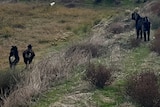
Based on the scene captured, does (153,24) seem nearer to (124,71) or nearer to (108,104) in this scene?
(124,71)

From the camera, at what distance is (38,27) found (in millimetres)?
37656

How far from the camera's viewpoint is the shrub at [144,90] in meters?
13.1

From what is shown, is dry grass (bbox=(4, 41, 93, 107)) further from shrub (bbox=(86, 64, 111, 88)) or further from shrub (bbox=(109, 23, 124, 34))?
shrub (bbox=(109, 23, 124, 34))

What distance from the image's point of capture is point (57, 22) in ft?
136

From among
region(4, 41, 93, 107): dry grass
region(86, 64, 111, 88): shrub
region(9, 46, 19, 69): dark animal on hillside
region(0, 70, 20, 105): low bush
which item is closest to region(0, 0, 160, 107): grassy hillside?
region(4, 41, 93, 107): dry grass

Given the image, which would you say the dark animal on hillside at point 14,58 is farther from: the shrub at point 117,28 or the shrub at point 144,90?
the shrub at point 117,28

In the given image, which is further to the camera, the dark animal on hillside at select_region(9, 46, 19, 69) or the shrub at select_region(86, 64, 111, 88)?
the dark animal on hillside at select_region(9, 46, 19, 69)

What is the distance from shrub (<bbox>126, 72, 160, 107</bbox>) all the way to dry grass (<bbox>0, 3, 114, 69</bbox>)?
32.7 ft

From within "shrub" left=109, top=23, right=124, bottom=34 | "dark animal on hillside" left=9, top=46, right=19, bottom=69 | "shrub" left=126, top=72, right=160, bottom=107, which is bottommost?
"shrub" left=126, top=72, right=160, bottom=107

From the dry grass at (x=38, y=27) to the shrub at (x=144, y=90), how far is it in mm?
9981

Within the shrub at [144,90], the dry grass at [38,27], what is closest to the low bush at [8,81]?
the shrub at [144,90]

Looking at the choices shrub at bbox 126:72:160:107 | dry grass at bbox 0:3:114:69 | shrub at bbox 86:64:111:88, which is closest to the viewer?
shrub at bbox 126:72:160:107

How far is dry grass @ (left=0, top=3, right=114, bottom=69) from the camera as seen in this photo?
30.1 metres

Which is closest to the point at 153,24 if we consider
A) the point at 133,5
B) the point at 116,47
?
the point at 116,47
